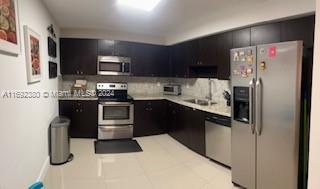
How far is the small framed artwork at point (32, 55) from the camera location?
7.23ft

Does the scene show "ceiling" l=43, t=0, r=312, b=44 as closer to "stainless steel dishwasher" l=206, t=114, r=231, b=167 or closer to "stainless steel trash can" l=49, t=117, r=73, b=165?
"stainless steel dishwasher" l=206, t=114, r=231, b=167

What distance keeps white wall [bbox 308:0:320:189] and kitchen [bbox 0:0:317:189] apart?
0.04 metres

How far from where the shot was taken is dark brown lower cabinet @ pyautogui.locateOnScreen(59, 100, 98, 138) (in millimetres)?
4484

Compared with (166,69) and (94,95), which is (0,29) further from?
(166,69)

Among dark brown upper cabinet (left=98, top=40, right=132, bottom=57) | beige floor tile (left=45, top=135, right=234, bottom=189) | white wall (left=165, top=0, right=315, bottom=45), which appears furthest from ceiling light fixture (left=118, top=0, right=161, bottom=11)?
beige floor tile (left=45, top=135, right=234, bottom=189)

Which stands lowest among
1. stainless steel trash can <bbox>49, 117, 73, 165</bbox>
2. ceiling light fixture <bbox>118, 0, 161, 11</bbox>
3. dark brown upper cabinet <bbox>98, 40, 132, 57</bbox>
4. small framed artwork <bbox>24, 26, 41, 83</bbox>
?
stainless steel trash can <bbox>49, 117, 73, 165</bbox>

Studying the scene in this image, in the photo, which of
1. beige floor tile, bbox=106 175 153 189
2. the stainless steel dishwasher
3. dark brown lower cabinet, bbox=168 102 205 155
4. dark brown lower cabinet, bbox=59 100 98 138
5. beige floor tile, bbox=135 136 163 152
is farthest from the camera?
dark brown lower cabinet, bbox=59 100 98 138

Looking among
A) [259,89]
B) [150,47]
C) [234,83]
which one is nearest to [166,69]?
[150,47]

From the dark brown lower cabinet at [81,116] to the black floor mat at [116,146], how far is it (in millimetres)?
347

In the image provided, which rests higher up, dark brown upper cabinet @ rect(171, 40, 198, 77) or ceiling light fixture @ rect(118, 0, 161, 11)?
ceiling light fixture @ rect(118, 0, 161, 11)

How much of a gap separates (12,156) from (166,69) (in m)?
4.02

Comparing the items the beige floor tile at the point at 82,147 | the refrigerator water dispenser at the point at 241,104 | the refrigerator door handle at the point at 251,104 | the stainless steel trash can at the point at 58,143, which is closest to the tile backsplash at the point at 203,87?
the refrigerator water dispenser at the point at 241,104

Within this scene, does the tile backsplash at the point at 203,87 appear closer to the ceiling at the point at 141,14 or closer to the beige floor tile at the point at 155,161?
the ceiling at the point at 141,14

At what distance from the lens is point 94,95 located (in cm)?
486
